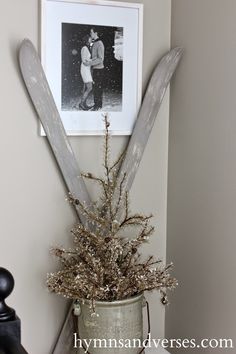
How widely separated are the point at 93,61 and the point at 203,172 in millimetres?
510

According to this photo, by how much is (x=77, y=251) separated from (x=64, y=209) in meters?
0.19

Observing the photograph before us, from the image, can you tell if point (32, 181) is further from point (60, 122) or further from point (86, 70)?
point (86, 70)

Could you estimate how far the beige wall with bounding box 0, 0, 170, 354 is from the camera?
1747mm

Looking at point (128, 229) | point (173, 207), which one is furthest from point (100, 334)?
point (173, 207)

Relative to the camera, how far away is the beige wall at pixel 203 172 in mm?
1678

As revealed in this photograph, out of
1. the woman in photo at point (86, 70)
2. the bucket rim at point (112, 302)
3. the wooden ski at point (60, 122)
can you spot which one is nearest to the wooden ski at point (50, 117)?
the wooden ski at point (60, 122)

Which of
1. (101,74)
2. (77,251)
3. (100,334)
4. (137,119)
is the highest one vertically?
(101,74)

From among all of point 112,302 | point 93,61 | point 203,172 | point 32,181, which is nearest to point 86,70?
point 93,61

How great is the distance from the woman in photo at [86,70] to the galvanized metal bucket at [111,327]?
0.64 metres

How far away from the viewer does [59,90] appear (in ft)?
5.91

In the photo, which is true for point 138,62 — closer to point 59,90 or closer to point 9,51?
point 59,90

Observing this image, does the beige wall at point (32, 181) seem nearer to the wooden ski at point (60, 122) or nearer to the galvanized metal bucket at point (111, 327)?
the wooden ski at point (60, 122)

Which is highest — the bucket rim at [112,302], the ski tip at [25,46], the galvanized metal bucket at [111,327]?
the ski tip at [25,46]

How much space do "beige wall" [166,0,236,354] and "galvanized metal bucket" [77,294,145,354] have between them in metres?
0.27
